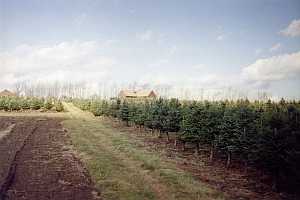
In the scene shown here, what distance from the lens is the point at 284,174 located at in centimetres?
A: 1312

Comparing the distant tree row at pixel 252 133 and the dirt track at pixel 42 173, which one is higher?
the distant tree row at pixel 252 133

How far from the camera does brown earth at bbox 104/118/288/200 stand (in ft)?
41.8

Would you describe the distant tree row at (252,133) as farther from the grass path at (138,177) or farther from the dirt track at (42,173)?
the dirt track at (42,173)

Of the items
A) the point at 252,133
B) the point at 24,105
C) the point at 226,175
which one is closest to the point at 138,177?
the point at 226,175

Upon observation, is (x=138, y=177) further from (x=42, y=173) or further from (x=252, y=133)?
(x=252, y=133)

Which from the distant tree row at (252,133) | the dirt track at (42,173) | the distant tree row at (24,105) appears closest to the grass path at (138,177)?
the dirt track at (42,173)

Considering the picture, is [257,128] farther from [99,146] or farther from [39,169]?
[99,146]

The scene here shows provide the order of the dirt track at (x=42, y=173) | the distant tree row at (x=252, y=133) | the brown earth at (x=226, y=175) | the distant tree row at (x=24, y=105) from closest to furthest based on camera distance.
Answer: the dirt track at (x=42, y=173)
the brown earth at (x=226, y=175)
the distant tree row at (x=252, y=133)
the distant tree row at (x=24, y=105)

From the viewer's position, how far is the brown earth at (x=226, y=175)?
12742 millimetres

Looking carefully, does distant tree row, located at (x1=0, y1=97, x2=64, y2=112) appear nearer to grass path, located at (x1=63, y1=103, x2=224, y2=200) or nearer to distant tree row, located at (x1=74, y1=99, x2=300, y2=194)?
distant tree row, located at (x1=74, y1=99, x2=300, y2=194)

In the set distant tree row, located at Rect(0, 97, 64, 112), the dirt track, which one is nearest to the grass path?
the dirt track

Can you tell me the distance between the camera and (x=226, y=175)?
1570 centimetres

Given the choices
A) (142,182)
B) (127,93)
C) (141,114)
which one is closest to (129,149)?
(142,182)

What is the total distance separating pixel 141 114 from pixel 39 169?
68.0ft
